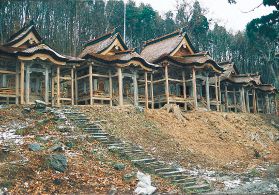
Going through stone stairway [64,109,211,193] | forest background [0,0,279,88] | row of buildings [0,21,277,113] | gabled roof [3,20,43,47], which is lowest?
stone stairway [64,109,211,193]

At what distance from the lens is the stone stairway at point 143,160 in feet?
35.8

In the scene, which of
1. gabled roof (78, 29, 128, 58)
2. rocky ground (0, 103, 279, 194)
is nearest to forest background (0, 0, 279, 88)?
gabled roof (78, 29, 128, 58)

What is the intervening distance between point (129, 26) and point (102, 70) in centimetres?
2816

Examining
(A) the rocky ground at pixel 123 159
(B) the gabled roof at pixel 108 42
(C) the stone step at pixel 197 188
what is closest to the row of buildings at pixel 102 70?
(B) the gabled roof at pixel 108 42

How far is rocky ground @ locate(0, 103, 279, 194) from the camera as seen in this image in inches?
364

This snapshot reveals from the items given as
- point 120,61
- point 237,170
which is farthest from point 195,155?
point 120,61

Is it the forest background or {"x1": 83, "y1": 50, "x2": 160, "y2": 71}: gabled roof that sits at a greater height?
the forest background

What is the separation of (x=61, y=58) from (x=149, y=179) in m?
12.2

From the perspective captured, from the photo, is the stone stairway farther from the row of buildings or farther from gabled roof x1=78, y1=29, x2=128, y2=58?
gabled roof x1=78, y1=29, x2=128, y2=58

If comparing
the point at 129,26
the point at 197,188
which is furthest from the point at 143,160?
the point at 129,26

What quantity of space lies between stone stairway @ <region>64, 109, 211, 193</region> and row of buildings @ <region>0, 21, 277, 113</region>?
6.47m

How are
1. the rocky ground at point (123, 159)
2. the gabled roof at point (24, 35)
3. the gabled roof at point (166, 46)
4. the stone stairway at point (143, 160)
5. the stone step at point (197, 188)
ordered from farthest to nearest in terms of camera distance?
the gabled roof at point (166, 46) < the gabled roof at point (24, 35) < the stone stairway at point (143, 160) < the stone step at point (197, 188) < the rocky ground at point (123, 159)

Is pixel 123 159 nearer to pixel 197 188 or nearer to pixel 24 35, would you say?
pixel 197 188

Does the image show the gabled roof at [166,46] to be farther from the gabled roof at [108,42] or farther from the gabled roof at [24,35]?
the gabled roof at [24,35]
